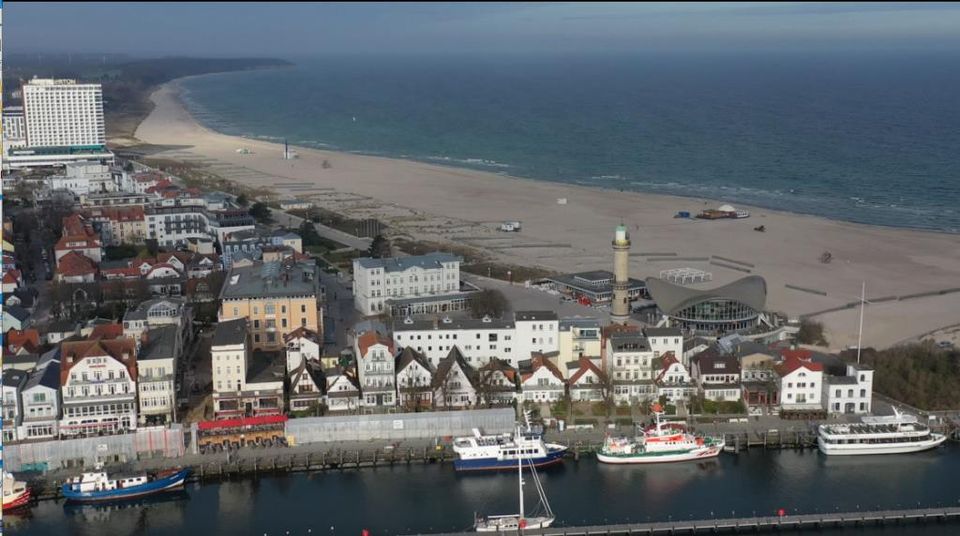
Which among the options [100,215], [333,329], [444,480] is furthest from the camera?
[100,215]

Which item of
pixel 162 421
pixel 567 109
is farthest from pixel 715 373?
pixel 567 109

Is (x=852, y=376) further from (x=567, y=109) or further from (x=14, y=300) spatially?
(x=567, y=109)

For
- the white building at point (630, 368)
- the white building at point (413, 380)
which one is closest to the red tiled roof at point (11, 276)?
the white building at point (413, 380)

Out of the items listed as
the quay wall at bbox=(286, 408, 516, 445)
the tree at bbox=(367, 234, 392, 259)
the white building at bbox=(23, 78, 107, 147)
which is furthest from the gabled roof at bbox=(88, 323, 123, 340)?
the white building at bbox=(23, 78, 107, 147)

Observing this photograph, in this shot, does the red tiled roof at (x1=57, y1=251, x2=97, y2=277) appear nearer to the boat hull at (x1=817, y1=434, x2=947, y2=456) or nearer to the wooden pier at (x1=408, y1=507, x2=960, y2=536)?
the wooden pier at (x1=408, y1=507, x2=960, y2=536)

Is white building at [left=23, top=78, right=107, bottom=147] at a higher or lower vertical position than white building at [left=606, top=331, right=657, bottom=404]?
higher

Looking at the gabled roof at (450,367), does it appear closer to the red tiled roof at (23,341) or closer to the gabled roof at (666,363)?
the gabled roof at (666,363)
